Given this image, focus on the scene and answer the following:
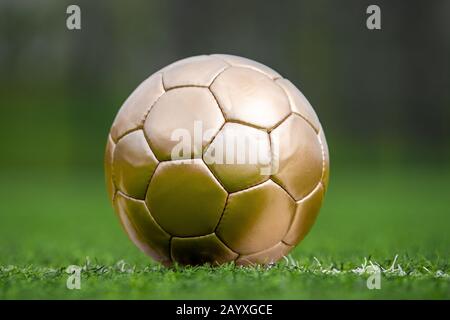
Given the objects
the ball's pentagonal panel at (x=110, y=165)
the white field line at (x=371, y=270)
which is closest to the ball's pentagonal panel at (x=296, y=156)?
the white field line at (x=371, y=270)

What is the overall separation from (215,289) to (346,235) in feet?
10.7

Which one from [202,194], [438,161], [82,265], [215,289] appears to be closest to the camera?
[215,289]

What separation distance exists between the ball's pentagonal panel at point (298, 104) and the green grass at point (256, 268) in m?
0.71

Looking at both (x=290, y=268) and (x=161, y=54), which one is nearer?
(x=290, y=268)

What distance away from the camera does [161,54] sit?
49.5ft

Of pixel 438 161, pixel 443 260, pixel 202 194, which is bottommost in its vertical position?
pixel 438 161

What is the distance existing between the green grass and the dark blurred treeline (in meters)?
4.39

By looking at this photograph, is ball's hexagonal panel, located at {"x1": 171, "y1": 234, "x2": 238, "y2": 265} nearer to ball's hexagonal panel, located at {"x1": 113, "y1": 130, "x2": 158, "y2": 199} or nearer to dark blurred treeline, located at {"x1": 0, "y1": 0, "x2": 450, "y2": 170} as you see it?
ball's hexagonal panel, located at {"x1": 113, "y1": 130, "x2": 158, "y2": 199}

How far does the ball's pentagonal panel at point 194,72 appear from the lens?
328 cm

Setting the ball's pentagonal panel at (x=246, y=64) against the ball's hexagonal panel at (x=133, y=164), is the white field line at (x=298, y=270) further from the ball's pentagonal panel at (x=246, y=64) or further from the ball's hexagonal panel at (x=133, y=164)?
the ball's pentagonal panel at (x=246, y=64)

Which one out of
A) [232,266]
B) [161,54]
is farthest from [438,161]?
[232,266]

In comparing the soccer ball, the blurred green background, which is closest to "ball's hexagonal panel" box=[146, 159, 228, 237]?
the soccer ball

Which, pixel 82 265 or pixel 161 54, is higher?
pixel 161 54

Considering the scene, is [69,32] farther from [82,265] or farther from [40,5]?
[82,265]
